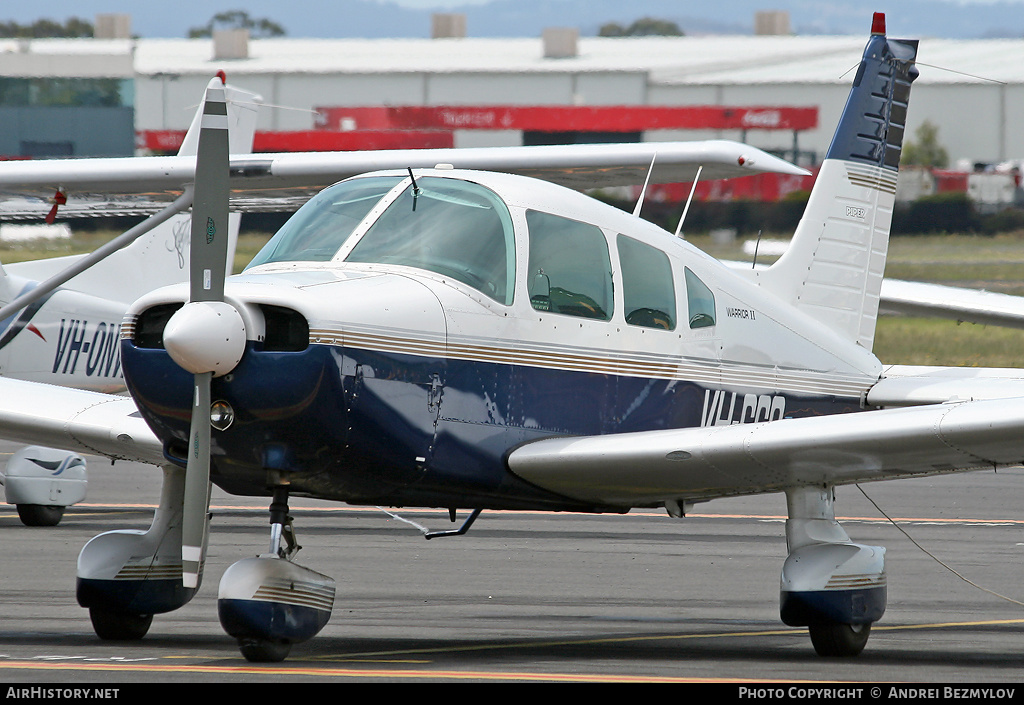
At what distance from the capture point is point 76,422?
855cm

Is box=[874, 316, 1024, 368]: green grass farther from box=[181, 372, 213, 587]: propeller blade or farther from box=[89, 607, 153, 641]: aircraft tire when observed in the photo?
box=[181, 372, 213, 587]: propeller blade

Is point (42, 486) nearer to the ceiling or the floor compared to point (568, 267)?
nearer to the floor

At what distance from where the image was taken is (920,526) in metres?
13.4

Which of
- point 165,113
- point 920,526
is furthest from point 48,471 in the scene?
point 165,113

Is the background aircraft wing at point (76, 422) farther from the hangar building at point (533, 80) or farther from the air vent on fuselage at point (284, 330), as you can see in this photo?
the hangar building at point (533, 80)

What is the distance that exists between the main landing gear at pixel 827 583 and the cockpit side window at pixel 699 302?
3.92ft

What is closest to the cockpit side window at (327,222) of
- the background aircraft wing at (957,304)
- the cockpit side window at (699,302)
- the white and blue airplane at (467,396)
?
the white and blue airplane at (467,396)

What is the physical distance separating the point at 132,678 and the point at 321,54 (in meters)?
81.8

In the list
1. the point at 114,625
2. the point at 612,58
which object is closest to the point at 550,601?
the point at 114,625

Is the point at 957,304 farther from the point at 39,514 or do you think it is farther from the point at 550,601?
the point at 39,514

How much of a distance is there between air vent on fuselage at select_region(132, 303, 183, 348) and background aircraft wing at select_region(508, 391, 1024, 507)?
188cm

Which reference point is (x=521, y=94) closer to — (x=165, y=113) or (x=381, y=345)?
(x=165, y=113)

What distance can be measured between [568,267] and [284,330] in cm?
188

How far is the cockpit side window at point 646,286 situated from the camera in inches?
327
